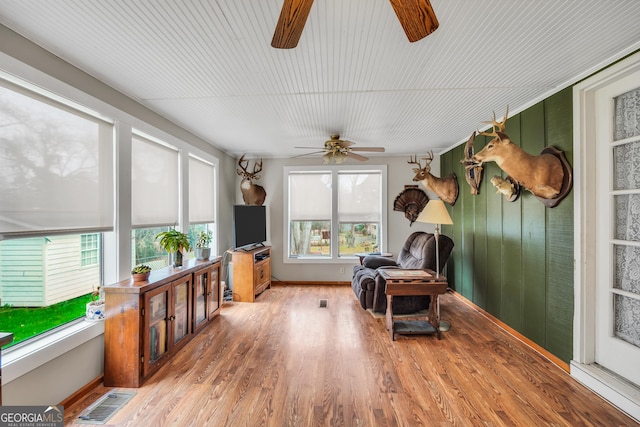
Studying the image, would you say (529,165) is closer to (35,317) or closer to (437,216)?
(437,216)

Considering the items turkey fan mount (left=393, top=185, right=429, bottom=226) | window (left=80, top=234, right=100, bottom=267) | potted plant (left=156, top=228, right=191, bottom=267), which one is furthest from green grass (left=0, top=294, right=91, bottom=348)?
turkey fan mount (left=393, top=185, right=429, bottom=226)

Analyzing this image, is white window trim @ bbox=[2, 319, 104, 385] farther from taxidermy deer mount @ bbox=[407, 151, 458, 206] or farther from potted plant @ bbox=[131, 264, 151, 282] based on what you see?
taxidermy deer mount @ bbox=[407, 151, 458, 206]

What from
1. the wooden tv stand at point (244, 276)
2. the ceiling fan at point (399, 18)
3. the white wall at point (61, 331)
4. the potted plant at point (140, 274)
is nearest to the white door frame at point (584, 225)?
the ceiling fan at point (399, 18)

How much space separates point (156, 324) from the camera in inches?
97.2

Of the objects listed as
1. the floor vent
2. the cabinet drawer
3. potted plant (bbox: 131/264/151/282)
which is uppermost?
potted plant (bbox: 131/264/151/282)

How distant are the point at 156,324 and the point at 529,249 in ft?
12.0

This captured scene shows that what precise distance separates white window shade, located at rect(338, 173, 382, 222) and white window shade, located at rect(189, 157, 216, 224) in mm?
2278

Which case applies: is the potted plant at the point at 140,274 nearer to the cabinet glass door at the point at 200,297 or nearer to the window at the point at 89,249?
the window at the point at 89,249

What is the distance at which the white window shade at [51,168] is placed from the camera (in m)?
1.75

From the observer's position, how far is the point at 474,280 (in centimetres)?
402

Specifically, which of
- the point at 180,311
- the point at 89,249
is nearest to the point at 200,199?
the point at 180,311

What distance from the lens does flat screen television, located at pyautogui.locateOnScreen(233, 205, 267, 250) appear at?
4.43 meters

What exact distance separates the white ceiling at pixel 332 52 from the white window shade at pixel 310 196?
2200 millimetres

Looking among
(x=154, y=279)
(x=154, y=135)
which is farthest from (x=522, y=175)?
(x=154, y=135)
